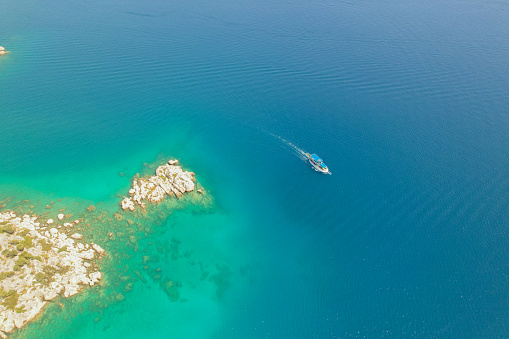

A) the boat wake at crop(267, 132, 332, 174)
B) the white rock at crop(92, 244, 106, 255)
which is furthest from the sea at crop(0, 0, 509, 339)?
the white rock at crop(92, 244, 106, 255)

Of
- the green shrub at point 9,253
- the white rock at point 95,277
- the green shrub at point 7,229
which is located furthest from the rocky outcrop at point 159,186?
the green shrub at point 9,253

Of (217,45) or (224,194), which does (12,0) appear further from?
(224,194)

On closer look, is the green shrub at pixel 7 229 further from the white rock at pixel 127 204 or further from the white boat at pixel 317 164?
the white boat at pixel 317 164

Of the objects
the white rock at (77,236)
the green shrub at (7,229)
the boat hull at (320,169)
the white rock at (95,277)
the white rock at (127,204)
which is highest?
the boat hull at (320,169)

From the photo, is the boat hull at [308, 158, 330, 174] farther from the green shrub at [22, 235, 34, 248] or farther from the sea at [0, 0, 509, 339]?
the green shrub at [22, 235, 34, 248]

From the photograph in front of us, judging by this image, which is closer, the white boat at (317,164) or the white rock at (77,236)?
the white rock at (77,236)

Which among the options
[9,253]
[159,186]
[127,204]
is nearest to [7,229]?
[9,253]
